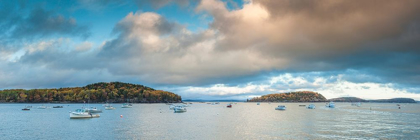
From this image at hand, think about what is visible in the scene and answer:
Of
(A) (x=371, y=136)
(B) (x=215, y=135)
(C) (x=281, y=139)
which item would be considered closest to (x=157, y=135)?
(B) (x=215, y=135)

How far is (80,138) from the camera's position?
5662cm

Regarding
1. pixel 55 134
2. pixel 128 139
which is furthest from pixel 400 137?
pixel 55 134

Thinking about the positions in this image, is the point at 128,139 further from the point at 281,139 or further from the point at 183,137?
the point at 281,139

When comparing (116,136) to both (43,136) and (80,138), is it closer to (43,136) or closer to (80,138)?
(80,138)

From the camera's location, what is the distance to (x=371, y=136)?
5912 centimetres

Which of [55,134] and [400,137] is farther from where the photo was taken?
[55,134]

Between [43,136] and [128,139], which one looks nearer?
[128,139]

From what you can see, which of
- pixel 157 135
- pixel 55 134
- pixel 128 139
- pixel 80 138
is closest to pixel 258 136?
pixel 157 135

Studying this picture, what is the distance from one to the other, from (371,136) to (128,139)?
47.2 m

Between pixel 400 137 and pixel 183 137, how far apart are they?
4212 cm

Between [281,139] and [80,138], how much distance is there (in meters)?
37.8

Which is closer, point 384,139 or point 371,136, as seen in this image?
point 384,139

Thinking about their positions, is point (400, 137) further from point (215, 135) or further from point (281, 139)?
point (215, 135)

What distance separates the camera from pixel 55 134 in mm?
62156
